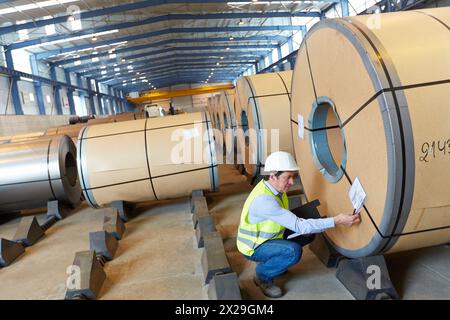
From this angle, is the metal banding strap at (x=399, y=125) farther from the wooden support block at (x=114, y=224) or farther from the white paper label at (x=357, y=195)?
the wooden support block at (x=114, y=224)

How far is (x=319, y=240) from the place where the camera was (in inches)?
113

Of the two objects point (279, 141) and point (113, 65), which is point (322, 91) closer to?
point (279, 141)

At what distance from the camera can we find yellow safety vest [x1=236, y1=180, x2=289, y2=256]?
2.39 m

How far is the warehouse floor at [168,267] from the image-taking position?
8.05 ft

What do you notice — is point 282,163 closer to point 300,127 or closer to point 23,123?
point 300,127

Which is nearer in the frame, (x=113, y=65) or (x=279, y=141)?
(x=279, y=141)

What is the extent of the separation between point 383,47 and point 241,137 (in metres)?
3.88

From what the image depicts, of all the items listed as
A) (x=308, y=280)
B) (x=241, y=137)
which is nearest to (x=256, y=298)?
(x=308, y=280)

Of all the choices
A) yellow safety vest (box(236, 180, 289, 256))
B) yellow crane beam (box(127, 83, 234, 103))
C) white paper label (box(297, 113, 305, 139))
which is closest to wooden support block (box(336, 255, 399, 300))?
yellow safety vest (box(236, 180, 289, 256))

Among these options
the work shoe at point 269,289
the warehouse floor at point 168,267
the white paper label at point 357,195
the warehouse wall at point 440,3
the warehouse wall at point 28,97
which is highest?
the warehouse wall at point 440,3

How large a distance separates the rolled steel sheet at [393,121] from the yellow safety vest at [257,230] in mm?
455

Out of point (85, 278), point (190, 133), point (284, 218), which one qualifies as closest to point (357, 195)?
Result: point (284, 218)

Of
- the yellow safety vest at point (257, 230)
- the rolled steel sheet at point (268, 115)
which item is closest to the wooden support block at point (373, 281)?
the yellow safety vest at point (257, 230)

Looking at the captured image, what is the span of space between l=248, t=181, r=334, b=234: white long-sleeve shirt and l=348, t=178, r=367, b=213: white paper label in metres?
0.17
